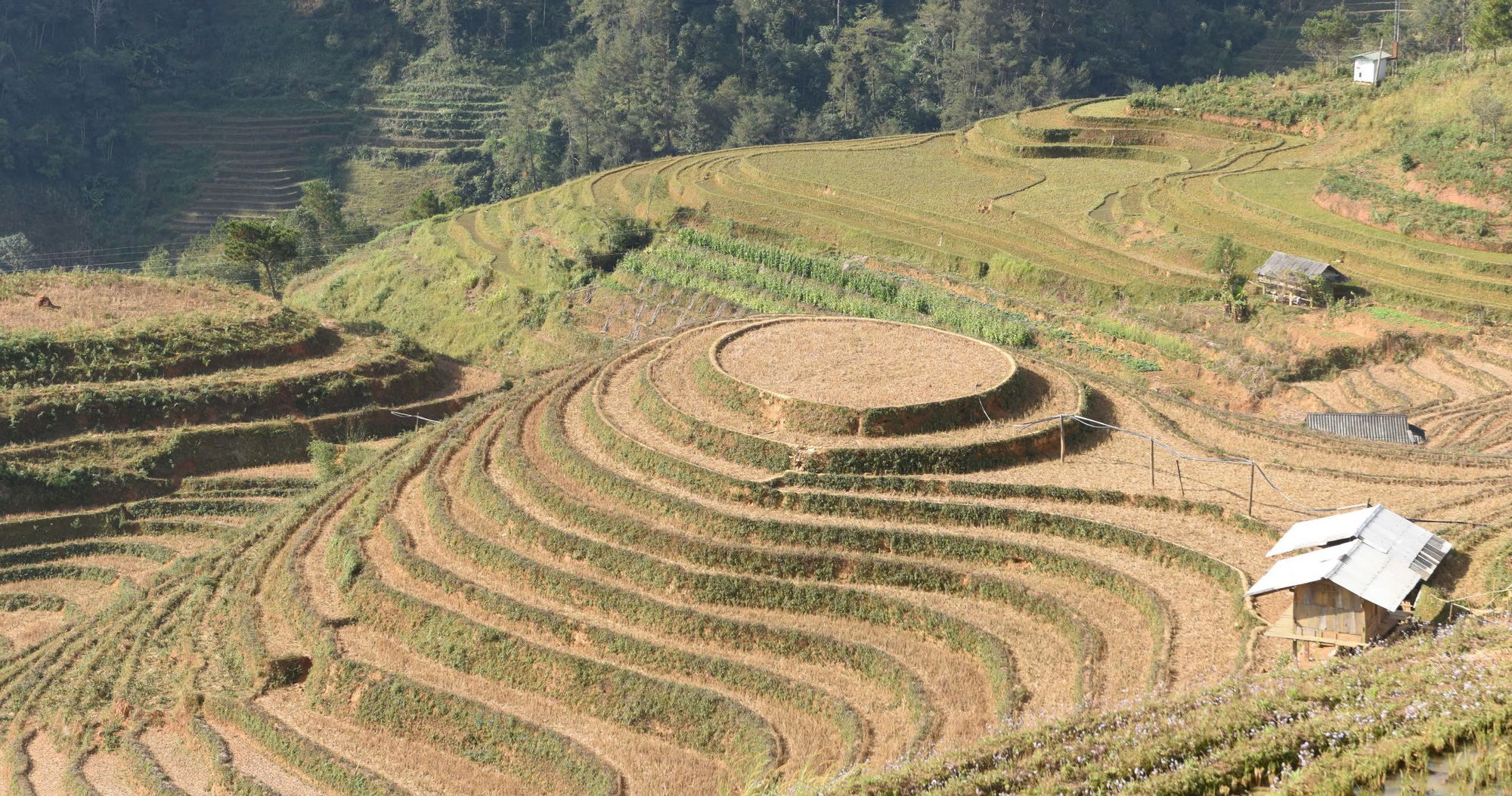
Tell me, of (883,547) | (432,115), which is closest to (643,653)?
(883,547)

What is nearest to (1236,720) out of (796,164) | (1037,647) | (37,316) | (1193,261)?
(1037,647)

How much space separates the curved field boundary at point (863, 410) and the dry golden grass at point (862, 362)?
0.96 ft

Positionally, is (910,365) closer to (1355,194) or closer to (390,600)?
(390,600)

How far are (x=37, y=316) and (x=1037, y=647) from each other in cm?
3462

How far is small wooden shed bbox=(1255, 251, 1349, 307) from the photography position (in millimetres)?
37719

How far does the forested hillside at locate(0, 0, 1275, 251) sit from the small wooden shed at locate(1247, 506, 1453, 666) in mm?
64544

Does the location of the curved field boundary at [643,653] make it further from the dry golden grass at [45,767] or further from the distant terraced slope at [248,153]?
the distant terraced slope at [248,153]

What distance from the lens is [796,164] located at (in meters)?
59.2

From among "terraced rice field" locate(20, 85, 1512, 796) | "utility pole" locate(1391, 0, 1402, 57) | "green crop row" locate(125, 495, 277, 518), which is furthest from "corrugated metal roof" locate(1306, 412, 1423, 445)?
"utility pole" locate(1391, 0, 1402, 57)

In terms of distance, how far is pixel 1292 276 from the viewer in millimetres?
37938

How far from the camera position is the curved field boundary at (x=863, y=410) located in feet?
84.9

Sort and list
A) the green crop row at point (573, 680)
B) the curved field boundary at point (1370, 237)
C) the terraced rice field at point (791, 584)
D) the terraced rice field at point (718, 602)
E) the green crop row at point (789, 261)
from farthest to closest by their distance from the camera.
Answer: the green crop row at point (789, 261)
the curved field boundary at point (1370, 237)
the green crop row at point (573, 680)
the terraced rice field at point (718, 602)
the terraced rice field at point (791, 584)

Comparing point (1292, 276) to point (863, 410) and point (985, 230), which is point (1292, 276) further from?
point (863, 410)

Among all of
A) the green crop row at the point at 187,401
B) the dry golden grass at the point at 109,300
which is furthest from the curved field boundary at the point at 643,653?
the dry golden grass at the point at 109,300
